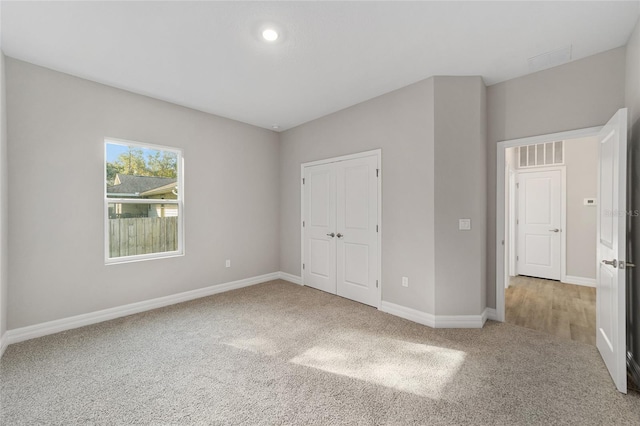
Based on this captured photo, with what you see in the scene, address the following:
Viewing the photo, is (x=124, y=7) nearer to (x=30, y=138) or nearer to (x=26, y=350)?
(x=30, y=138)

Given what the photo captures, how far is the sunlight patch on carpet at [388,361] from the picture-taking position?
2.11 m

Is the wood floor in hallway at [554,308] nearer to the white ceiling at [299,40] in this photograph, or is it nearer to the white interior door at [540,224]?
the white interior door at [540,224]

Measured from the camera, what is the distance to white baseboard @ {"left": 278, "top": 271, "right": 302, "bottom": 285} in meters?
4.88

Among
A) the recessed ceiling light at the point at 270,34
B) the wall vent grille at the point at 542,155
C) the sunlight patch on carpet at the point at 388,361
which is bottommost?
the sunlight patch on carpet at the point at 388,361

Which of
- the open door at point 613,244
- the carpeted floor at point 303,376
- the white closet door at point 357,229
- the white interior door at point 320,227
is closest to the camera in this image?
the carpeted floor at point 303,376

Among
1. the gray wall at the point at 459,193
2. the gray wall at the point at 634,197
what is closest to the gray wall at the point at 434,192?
the gray wall at the point at 459,193

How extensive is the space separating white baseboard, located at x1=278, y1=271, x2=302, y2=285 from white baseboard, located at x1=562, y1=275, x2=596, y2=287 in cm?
464

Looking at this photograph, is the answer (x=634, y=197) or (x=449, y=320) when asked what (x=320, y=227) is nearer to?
(x=449, y=320)

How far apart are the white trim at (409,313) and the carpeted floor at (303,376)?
0.13 m

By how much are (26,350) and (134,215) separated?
163 cm

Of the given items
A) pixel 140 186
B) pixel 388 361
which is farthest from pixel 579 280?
pixel 140 186

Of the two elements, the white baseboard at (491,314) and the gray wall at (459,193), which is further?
the white baseboard at (491,314)

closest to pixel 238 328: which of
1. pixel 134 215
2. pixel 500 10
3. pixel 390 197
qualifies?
pixel 134 215

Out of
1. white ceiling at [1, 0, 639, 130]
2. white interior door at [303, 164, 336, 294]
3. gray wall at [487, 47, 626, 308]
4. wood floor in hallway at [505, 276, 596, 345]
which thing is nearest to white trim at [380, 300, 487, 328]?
gray wall at [487, 47, 626, 308]
